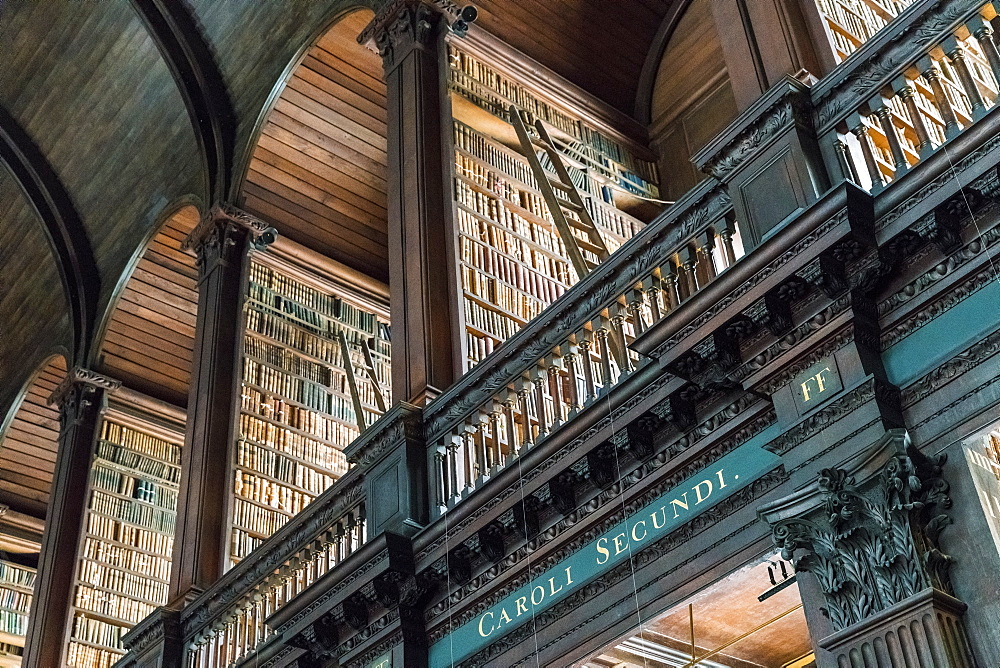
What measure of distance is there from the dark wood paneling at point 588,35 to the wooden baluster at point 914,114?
15.0 feet

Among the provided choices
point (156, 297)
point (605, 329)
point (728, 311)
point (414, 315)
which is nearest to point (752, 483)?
point (728, 311)

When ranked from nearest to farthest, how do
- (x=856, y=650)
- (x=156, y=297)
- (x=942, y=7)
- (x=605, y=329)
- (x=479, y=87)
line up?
(x=856, y=650) < (x=942, y=7) < (x=605, y=329) < (x=479, y=87) < (x=156, y=297)

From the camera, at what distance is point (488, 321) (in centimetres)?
723

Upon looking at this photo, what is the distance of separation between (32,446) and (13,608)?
169 cm

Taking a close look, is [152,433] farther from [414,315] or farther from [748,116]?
[748,116]

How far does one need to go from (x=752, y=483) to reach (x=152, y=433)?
26.6 feet

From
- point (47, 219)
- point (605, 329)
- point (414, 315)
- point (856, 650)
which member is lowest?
point (856, 650)

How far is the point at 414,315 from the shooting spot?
694 cm

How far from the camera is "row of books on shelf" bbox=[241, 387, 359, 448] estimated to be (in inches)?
371

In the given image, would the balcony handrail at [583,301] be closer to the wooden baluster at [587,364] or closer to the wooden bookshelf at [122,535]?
the wooden baluster at [587,364]

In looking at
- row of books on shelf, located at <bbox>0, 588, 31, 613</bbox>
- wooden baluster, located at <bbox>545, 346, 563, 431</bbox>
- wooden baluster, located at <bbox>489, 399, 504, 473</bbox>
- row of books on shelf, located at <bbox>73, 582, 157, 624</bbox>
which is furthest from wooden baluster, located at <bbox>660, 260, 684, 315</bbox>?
row of books on shelf, located at <bbox>0, 588, 31, 613</bbox>

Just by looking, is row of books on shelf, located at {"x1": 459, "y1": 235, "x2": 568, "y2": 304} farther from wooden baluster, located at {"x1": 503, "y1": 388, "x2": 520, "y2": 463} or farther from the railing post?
wooden baluster, located at {"x1": 503, "y1": 388, "x2": 520, "y2": 463}

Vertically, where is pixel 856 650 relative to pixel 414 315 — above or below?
below

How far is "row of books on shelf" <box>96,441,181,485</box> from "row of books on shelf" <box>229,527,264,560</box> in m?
2.76
